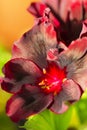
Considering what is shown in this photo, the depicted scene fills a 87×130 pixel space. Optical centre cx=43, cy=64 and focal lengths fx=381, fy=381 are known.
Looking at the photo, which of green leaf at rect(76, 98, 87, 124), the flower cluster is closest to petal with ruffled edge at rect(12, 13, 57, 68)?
the flower cluster

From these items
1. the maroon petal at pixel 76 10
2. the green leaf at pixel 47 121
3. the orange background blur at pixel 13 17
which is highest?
the orange background blur at pixel 13 17

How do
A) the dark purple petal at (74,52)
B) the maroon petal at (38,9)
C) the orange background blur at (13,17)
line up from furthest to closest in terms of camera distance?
the orange background blur at (13,17) < the maroon petal at (38,9) < the dark purple petal at (74,52)

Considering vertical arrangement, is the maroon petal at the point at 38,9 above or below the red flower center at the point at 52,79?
above

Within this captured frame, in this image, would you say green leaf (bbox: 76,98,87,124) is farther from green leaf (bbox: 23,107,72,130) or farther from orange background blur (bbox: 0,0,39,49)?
orange background blur (bbox: 0,0,39,49)

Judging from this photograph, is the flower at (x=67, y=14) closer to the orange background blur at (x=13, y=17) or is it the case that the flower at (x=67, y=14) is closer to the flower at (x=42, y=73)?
the flower at (x=42, y=73)

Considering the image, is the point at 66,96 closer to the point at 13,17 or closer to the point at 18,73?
the point at 18,73

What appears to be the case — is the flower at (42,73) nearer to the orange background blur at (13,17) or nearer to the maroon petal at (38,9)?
the maroon petal at (38,9)

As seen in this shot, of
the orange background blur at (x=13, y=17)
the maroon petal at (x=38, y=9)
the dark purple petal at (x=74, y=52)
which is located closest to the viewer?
the dark purple petal at (x=74, y=52)

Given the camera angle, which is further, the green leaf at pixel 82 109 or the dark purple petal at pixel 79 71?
the green leaf at pixel 82 109

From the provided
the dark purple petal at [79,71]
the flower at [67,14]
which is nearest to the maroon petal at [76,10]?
the flower at [67,14]

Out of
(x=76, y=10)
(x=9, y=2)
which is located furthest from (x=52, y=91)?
(x=9, y=2)
